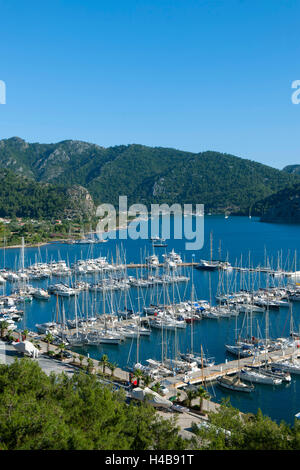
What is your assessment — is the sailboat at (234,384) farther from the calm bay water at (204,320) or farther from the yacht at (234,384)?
the calm bay water at (204,320)

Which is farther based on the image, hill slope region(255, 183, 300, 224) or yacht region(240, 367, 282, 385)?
hill slope region(255, 183, 300, 224)

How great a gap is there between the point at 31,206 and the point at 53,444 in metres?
139

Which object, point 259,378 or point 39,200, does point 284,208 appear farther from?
point 259,378

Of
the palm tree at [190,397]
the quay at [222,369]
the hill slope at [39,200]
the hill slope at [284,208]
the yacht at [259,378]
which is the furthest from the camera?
the hill slope at [284,208]

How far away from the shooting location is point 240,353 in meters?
32.7

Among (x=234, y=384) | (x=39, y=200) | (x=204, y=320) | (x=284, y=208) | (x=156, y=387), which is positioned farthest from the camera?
(x=284, y=208)

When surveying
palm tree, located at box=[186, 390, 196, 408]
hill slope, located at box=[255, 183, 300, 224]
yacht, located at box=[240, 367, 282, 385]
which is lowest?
yacht, located at box=[240, 367, 282, 385]

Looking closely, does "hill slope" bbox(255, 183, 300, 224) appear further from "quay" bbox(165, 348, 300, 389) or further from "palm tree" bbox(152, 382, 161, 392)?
"palm tree" bbox(152, 382, 161, 392)

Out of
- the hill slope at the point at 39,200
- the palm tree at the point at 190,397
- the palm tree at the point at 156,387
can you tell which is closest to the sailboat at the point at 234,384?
the palm tree at the point at 190,397

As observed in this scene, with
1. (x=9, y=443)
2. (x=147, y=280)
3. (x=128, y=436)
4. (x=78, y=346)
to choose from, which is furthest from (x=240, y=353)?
(x=147, y=280)

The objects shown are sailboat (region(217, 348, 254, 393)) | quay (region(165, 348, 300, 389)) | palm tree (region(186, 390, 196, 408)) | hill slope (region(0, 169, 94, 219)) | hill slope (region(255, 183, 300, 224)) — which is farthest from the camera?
hill slope (region(255, 183, 300, 224))

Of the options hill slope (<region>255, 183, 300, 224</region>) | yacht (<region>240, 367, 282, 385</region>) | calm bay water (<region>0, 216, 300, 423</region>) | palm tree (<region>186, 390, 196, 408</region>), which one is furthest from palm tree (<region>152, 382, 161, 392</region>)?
hill slope (<region>255, 183, 300, 224</region>)

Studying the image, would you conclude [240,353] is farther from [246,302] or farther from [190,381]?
[246,302]

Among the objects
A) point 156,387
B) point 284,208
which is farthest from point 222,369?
point 284,208
